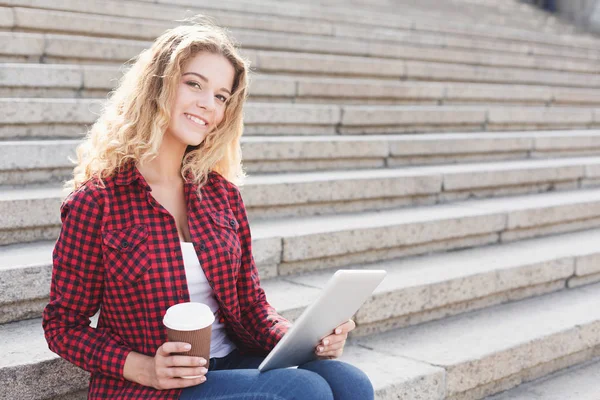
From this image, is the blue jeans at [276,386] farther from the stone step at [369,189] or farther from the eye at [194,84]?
the stone step at [369,189]

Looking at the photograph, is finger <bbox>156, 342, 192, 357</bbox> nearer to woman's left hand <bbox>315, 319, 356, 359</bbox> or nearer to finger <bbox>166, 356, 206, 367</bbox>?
finger <bbox>166, 356, 206, 367</bbox>

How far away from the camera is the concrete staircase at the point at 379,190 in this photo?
295cm

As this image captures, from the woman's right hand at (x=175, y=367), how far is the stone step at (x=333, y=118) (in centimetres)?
205

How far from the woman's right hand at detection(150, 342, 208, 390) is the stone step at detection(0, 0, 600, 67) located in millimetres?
3262

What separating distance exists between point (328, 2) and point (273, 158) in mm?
4738

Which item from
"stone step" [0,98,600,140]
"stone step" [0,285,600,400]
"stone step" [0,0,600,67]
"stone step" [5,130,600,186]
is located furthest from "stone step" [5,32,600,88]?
"stone step" [0,285,600,400]

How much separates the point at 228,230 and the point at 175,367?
54 cm

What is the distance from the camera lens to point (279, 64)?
5203 millimetres

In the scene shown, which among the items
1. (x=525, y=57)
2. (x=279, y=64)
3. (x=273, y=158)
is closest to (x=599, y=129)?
(x=525, y=57)

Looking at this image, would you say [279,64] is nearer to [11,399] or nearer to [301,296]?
[301,296]

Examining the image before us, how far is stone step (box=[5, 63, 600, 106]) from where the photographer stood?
3.83m

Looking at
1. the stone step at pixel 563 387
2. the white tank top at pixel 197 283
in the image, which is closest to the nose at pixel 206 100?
the white tank top at pixel 197 283

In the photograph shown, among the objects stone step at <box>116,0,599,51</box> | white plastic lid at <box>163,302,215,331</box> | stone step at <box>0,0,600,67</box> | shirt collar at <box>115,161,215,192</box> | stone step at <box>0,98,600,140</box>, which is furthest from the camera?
stone step at <box>116,0,599,51</box>

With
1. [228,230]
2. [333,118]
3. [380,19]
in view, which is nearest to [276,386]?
[228,230]
